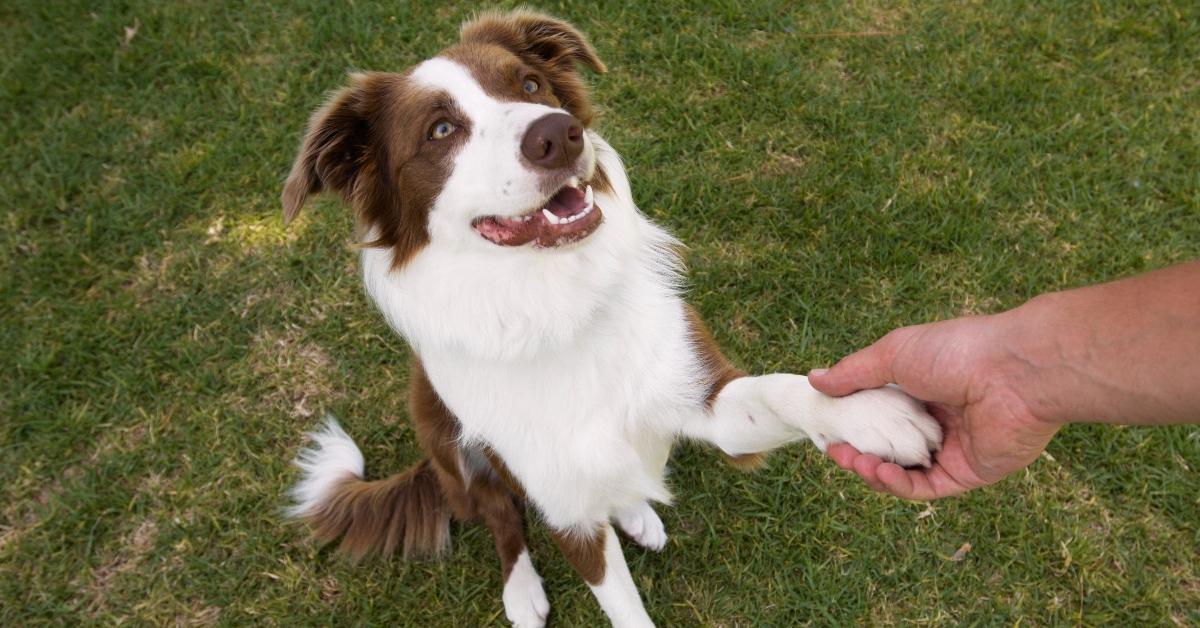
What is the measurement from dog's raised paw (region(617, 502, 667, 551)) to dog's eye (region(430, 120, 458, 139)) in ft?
5.53

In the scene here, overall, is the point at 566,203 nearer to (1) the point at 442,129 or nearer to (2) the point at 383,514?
(1) the point at 442,129

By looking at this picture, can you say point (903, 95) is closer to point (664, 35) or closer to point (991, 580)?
point (664, 35)

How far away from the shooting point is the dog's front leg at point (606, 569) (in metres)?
2.50

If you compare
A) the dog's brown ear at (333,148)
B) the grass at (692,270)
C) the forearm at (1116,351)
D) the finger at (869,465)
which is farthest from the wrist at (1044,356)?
the dog's brown ear at (333,148)

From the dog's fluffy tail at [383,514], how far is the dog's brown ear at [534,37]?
5.48 ft

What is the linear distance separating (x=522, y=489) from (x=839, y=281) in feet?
6.34

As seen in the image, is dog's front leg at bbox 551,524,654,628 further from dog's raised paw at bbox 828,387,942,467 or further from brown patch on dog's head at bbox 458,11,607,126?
brown patch on dog's head at bbox 458,11,607,126

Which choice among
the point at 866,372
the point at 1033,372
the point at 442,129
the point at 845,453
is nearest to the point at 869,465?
the point at 845,453

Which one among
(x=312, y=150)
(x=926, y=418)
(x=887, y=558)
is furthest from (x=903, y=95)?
(x=312, y=150)

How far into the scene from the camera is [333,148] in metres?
2.29

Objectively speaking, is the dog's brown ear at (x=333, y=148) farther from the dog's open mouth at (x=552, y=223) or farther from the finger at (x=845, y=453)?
the finger at (x=845, y=453)

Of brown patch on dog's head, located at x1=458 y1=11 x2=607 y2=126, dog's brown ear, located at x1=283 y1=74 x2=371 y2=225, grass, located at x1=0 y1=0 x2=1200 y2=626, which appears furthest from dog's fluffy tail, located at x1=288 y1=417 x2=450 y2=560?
brown patch on dog's head, located at x1=458 y1=11 x2=607 y2=126

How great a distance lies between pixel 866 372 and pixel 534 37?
164 cm

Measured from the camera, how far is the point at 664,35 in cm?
438
